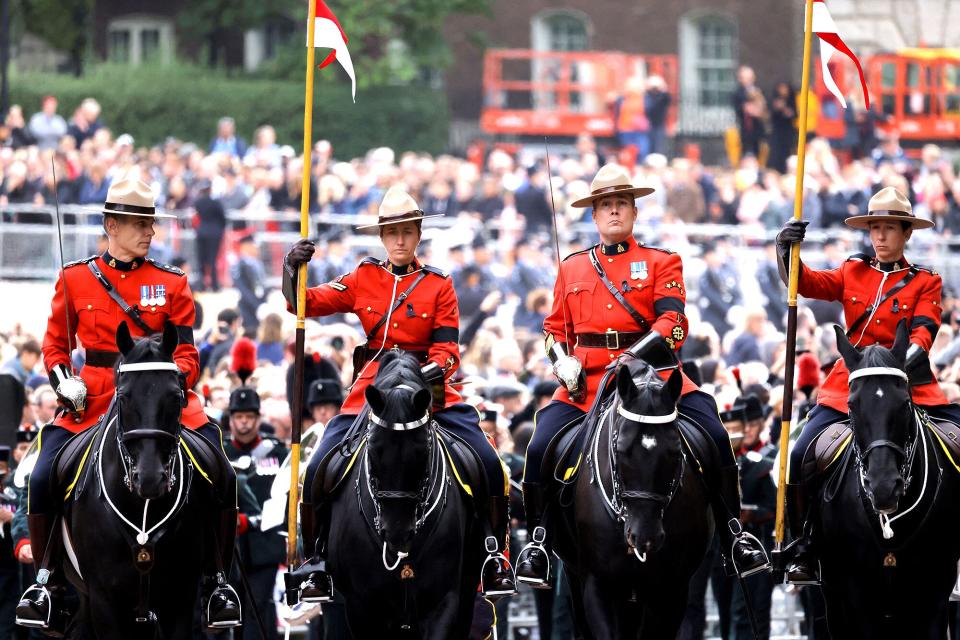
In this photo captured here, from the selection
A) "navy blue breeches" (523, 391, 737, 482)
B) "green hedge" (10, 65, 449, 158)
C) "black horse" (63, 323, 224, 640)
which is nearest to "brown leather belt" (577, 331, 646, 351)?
"navy blue breeches" (523, 391, 737, 482)

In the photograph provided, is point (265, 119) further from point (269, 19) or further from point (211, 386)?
point (211, 386)

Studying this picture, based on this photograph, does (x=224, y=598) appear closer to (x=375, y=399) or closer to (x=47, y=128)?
(x=375, y=399)

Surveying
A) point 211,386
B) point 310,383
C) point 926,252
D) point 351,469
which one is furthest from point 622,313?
point 926,252

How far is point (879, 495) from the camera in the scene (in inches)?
480

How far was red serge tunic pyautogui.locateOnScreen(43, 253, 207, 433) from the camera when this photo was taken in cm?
1279

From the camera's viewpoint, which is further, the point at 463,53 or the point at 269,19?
the point at 463,53

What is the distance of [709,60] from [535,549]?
3659 centimetres

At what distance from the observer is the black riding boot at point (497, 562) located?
42.2 feet

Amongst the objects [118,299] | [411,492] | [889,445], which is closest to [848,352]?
[889,445]

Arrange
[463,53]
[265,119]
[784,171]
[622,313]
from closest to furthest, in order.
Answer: [622,313] → [784,171] → [265,119] → [463,53]

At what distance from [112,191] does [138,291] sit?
0.64 metres

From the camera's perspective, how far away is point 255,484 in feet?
55.2

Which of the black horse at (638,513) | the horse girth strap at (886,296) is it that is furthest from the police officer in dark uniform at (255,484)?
the horse girth strap at (886,296)

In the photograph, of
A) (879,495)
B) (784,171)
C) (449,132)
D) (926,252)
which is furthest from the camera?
(449,132)
